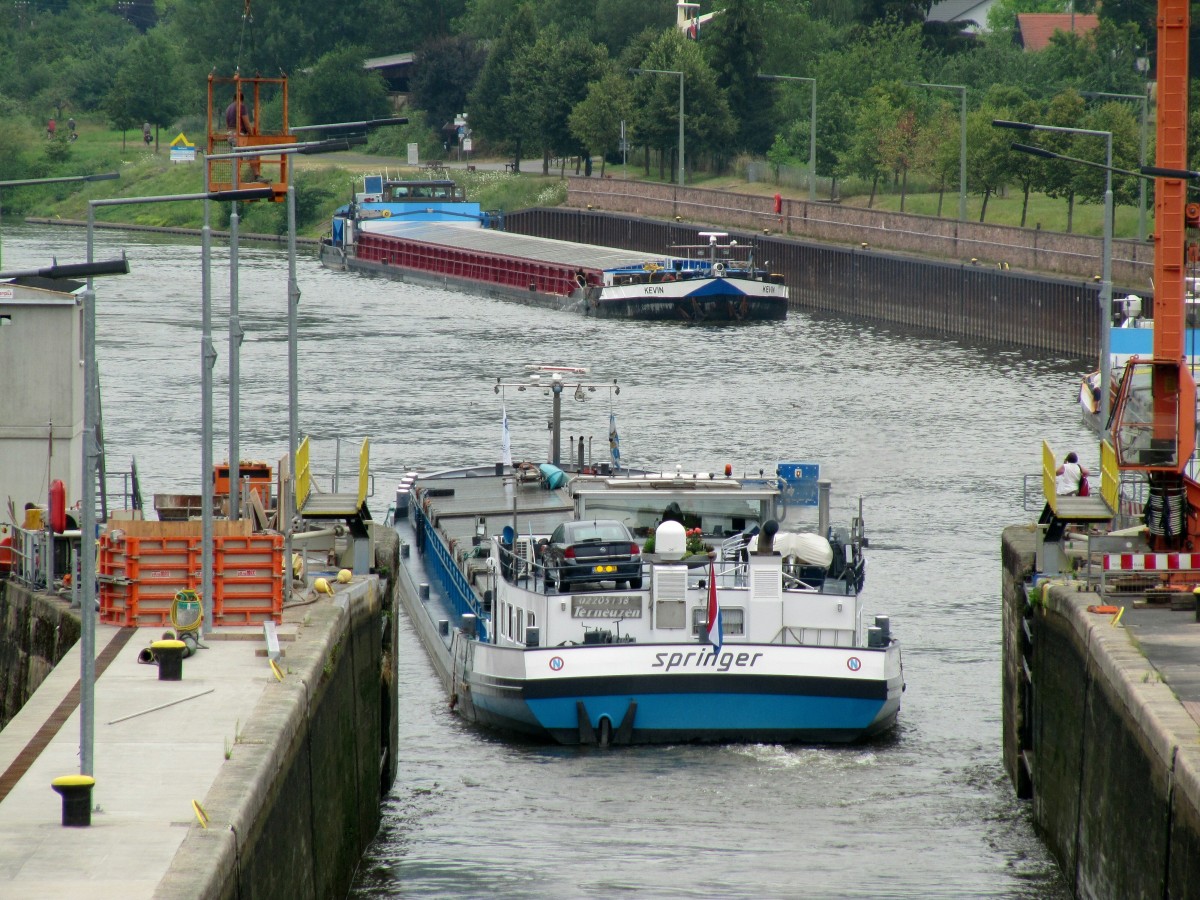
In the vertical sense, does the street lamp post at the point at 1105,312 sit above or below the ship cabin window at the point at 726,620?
above

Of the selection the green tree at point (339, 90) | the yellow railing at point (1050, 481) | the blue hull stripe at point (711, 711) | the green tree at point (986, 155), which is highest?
the green tree at point (339, 90)

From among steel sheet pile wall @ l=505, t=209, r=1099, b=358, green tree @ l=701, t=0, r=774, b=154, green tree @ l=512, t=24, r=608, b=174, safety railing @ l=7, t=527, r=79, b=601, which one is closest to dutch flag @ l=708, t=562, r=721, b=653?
safety railing @ l=7, t=527, r=79, b=601

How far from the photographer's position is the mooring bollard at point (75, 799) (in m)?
16.8

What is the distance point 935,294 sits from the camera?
84.2m

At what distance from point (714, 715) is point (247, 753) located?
36.3 ft

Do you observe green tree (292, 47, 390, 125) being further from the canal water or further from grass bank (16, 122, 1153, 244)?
the canal water

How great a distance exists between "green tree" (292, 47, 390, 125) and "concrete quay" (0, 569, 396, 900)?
124 m

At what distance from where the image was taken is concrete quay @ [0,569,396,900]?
1608 centimetres

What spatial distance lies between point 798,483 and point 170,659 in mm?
15277

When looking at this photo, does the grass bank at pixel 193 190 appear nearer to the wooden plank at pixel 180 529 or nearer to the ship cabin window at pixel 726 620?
the ship cabin window at pixel 726 620

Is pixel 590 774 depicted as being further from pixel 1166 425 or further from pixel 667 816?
pixel 1166 425

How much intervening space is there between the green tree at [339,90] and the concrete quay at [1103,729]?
124 m

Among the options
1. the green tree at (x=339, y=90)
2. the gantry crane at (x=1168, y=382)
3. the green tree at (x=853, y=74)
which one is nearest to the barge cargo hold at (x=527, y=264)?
the green tree at (x=853, y=74)

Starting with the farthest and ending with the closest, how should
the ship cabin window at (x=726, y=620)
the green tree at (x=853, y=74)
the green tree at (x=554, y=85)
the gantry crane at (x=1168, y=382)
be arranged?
the green tree at (x=554, y=85) → the green tree at (x=853, y=74) → the ship cabin window at (x=726, y=620) → the gantry crane at (x=1168, y=382)
